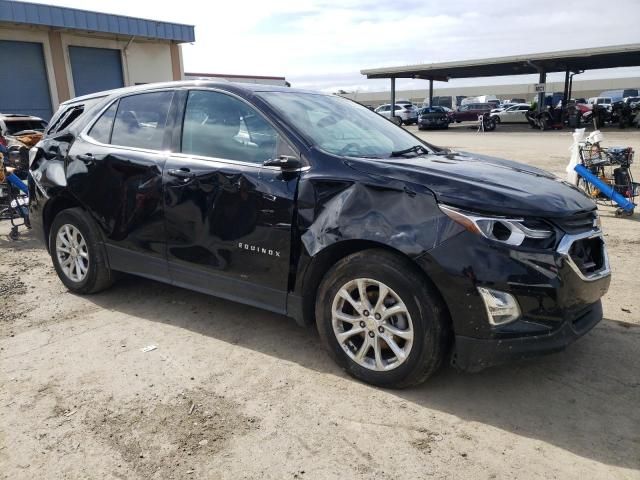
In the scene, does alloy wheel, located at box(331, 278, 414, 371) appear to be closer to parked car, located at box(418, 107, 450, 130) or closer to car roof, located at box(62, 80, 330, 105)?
car roof, located at box(62, 80, 330, 105)

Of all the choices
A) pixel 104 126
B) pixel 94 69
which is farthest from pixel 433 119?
pixel 104 126

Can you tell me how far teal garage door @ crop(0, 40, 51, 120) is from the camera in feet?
53.0

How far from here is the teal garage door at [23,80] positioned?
636 inches

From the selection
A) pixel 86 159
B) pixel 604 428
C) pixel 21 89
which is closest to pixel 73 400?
pixel 86 159

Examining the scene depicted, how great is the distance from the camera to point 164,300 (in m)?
4.71

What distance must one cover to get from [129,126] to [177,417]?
8.35 feet

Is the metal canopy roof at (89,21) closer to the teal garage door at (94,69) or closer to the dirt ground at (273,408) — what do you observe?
the teal garage door at (94,69)

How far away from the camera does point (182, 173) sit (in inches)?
151

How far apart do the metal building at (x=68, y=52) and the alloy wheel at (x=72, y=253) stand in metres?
13.9

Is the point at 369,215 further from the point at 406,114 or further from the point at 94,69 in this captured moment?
the point at 406,114

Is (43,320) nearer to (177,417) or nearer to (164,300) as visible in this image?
(164,300)

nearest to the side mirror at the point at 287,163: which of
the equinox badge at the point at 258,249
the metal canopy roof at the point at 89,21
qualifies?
the equinox badge at the point at 258,249

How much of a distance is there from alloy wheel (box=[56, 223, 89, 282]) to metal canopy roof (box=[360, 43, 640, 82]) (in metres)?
29.9

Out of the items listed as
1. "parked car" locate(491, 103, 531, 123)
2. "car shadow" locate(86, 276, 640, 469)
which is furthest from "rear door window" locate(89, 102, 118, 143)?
"parked car" locate(491, 103, 531, 123)
